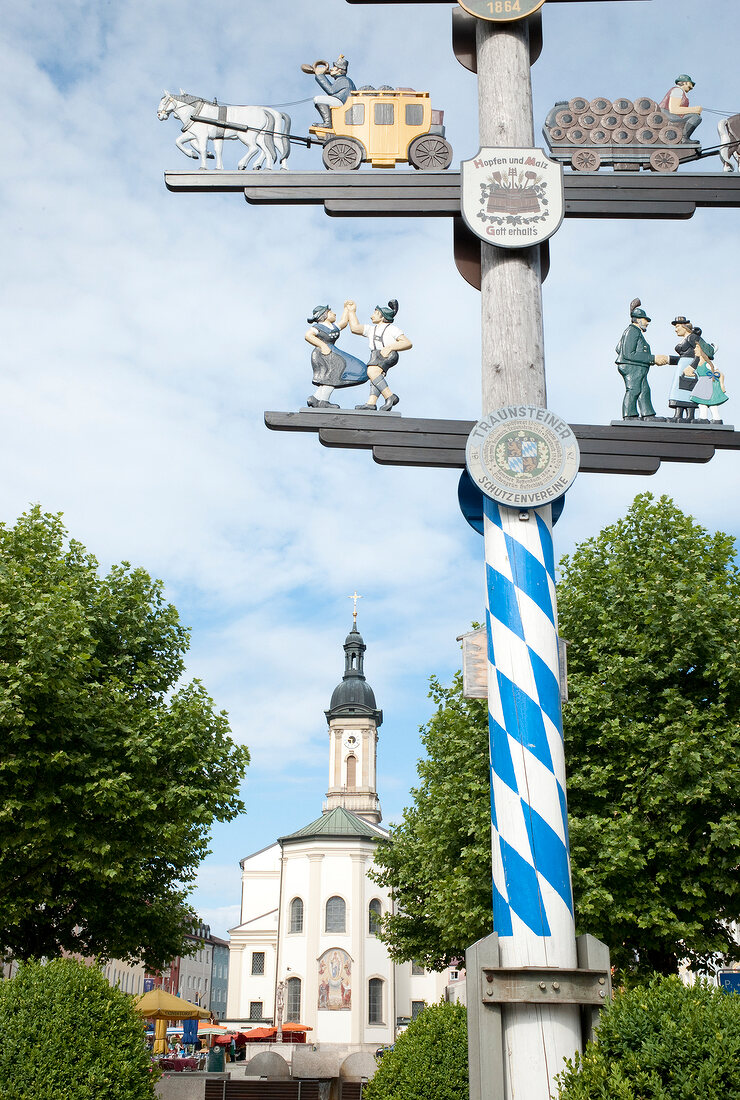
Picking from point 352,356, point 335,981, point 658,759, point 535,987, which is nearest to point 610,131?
point 352,356

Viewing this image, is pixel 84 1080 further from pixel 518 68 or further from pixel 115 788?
pixel 518 68

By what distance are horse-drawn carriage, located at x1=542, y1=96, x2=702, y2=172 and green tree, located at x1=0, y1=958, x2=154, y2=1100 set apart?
8278 millimetres

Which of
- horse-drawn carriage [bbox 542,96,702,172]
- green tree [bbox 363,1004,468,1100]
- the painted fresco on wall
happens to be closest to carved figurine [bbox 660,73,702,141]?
horse-drawn carriage [bbox 542,96,702,172]

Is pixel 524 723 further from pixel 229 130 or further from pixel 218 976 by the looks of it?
pixel 218 976

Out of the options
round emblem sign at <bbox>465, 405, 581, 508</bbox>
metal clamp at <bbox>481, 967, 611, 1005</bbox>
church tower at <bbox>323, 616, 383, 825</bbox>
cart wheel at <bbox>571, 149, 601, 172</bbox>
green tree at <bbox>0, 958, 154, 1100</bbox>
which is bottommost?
green tree at <bbox>0, 958, 154, 1100</bbox>

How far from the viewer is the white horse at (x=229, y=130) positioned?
7.41 meters

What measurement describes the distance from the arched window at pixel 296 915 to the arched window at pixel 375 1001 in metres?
6.24

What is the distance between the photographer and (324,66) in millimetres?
7500

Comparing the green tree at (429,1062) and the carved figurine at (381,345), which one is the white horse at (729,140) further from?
the green tree at (429,1062)

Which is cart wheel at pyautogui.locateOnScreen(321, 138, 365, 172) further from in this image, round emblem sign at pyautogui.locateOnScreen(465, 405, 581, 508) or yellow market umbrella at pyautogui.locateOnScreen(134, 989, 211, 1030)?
yellow market umbrella at pyautogui.locateOnScreen(134, 989, 211, 1030)

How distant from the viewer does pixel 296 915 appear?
69.6 m

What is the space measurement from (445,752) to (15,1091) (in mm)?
15253

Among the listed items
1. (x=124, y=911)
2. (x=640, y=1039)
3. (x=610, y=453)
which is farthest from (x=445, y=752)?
(x=640, y=1039)

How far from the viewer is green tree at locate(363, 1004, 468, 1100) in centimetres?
1216
